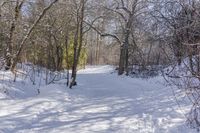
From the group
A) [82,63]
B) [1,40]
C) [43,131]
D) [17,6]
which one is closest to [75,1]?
[1,40]

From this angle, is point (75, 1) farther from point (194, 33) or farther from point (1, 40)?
point (194, 33)

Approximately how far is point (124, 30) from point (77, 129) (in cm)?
2680

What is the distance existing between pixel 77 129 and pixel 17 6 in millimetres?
15571

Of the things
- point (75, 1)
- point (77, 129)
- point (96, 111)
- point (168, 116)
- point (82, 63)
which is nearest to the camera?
point (77, 129)

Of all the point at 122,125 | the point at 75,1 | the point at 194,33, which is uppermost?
the point at 75,1

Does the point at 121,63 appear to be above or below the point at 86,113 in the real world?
above

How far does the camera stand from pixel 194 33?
876 centimetres

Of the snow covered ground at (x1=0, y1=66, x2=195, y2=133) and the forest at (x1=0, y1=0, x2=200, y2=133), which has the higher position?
the forest at (x1=0, y1=0, x2=200, y2=133)

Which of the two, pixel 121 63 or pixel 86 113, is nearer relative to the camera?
pixel 86 113

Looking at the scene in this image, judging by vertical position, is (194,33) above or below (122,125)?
above

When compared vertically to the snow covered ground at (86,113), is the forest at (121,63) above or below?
above

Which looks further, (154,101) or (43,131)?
(154,101)

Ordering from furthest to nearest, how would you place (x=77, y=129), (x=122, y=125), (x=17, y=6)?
1. (x=17, y=6)
2. (x=122, y=125)
3. (x=77, y=129)

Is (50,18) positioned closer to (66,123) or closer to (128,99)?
(128,99)
